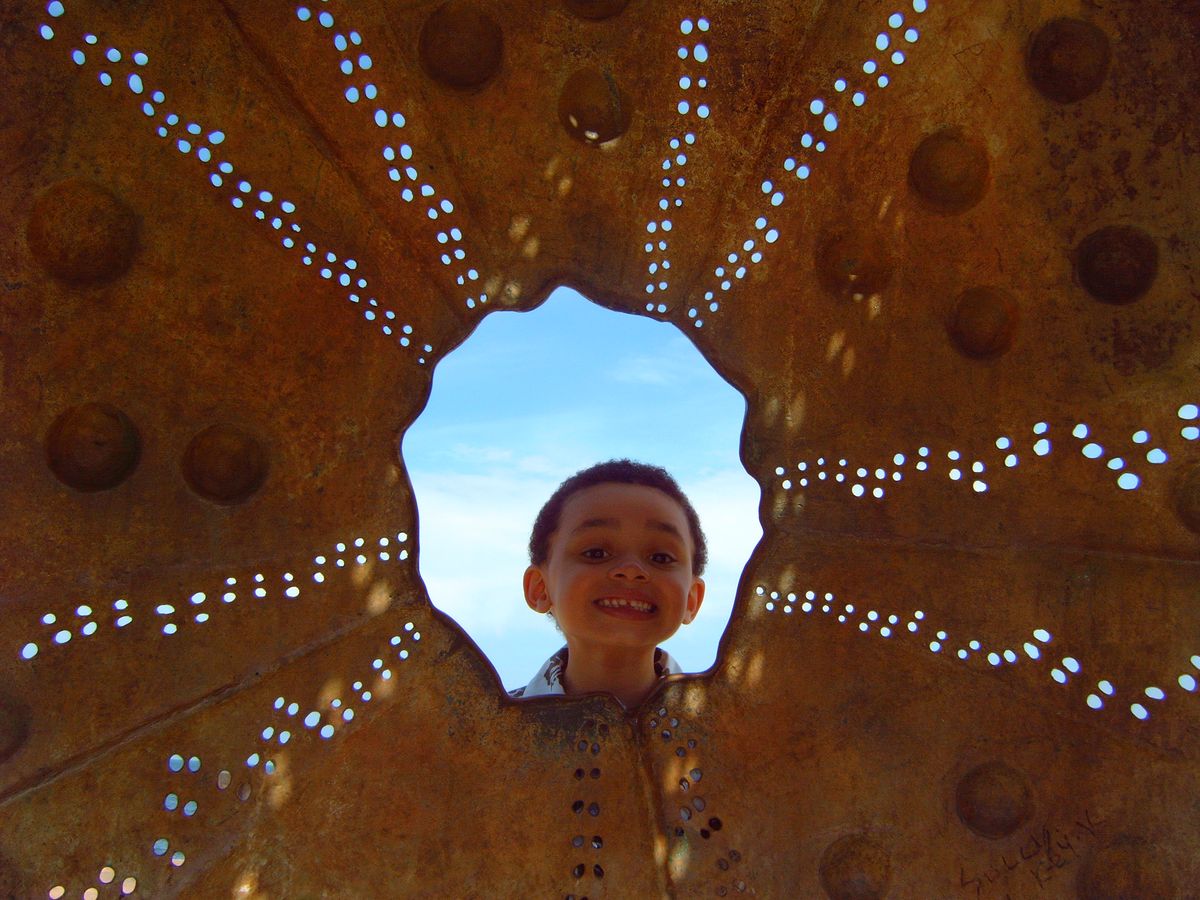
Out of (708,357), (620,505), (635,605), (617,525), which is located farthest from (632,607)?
(708,357)

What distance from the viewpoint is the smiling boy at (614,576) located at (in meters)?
4.49

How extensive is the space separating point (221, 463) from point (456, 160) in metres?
1.68

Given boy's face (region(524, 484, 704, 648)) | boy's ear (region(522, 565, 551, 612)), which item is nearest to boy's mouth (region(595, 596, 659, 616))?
boy's face (region(524, 484, 704, 648))

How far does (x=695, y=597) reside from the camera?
5246 millimetres

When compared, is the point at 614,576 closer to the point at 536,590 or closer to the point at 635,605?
the point at 635,605

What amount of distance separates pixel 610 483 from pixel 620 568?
62 centimetres

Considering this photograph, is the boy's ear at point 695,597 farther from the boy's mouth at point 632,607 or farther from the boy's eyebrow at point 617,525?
the boy's mouth at point 632,607

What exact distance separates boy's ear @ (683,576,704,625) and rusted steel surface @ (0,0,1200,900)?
0.67 meters

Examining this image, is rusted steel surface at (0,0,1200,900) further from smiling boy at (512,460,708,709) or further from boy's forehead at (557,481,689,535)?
boy's forehead at (557,481,689,535)

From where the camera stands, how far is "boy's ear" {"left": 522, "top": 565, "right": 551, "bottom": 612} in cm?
505

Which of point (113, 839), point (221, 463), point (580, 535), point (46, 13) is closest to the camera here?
point (46, 13)

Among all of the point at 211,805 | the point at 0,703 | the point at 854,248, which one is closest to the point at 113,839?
the point at 211,805

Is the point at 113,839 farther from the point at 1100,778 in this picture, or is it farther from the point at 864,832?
the point at 1100,778

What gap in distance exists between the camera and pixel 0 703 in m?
3.78
